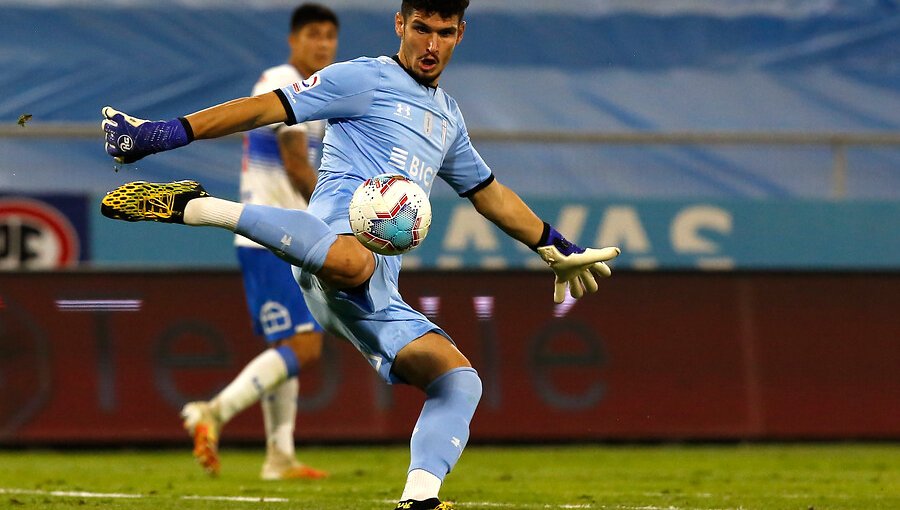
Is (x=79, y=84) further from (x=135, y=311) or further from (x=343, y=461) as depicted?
(x=343, y=461)

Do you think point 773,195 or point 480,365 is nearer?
point 480,365

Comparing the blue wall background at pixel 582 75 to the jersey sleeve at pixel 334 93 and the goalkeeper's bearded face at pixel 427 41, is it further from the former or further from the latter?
the jersey sleeve at pixel 334 93

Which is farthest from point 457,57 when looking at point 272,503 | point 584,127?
point 272,503

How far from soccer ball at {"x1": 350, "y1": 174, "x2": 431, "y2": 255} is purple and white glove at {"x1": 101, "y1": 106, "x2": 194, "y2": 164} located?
0.64 meters

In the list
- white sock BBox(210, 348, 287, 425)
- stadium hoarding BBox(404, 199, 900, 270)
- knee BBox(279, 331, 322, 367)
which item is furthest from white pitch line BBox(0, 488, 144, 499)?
stadium hoarding BBox(404, 199, 900, 270)

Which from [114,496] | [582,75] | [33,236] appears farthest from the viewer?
[582,75]

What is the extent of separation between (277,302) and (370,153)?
8.46 feet

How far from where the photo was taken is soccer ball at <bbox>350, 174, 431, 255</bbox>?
5113 mm

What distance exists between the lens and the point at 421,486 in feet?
16.9

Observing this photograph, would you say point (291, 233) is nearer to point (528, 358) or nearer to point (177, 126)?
point (177, 126)

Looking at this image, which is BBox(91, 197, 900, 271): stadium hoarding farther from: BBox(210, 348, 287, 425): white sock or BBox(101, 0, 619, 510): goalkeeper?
BBox(101, 0, 619, 510): goalkeeper

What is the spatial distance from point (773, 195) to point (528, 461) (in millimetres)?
3824

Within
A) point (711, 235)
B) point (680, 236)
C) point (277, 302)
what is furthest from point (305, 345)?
point (711, 235)

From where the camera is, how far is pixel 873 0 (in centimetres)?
1387
